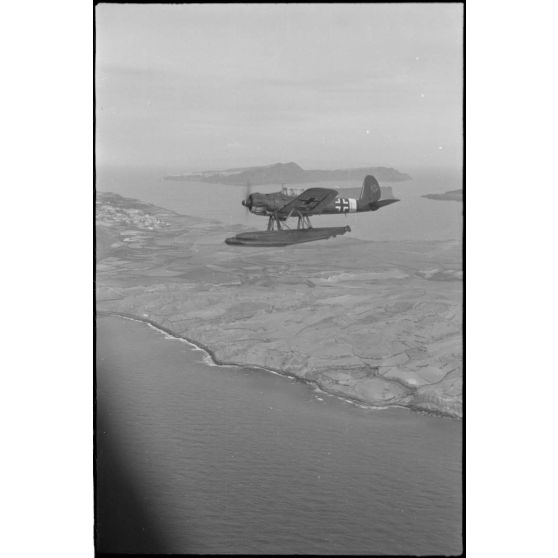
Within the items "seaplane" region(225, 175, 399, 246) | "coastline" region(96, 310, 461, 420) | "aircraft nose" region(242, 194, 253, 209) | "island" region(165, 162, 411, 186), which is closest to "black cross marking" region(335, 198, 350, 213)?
"seaplane" region(225, 175, 399, 246)

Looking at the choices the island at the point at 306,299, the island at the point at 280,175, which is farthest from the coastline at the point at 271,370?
the island at the point at 280,175

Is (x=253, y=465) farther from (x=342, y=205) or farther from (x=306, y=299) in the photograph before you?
(x=342, y=205)

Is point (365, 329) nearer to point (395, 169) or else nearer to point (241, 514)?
point (395, 169)

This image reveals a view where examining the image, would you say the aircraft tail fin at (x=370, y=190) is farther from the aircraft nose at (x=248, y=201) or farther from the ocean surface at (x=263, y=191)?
the aircraft nose at (x=248, y=201)

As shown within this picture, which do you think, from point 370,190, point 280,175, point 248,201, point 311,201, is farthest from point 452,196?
point 248,201

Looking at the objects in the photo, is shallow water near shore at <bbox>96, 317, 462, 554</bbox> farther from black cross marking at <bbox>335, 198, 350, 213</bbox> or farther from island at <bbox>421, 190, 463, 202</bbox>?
island at <bbox>421, 190, 463, 202</bbox>

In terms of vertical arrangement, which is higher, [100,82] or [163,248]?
[100,82]

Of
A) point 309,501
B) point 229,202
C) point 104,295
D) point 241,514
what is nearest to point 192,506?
point 241,514
